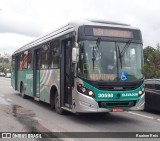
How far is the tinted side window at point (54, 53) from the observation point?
43.7ft

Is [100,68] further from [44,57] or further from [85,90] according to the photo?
[44,57]

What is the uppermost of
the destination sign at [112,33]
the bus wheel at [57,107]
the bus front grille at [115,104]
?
the destination sign at [112,33]

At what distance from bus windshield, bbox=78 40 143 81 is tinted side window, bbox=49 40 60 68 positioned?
2.39m

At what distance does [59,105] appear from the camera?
13.0m

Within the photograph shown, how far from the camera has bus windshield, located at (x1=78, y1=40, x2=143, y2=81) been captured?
11.0 m

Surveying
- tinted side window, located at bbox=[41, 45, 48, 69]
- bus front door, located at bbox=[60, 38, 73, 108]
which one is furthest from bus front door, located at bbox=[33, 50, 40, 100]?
bus front door, located at bbox=[60, 38, 73, 108]

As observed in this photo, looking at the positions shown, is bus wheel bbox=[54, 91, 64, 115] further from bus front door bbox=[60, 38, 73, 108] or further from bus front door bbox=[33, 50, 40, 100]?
bus front door bbox=[33, 50, 40, 100]

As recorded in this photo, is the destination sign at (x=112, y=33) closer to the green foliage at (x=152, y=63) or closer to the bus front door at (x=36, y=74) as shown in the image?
the bus front door at (x=36, y=74)

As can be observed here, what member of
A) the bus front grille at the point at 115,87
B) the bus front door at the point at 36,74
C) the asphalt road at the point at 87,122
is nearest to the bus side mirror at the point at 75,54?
the bus front grille at the point at 115,87

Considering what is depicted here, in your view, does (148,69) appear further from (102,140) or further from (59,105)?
(102,140)

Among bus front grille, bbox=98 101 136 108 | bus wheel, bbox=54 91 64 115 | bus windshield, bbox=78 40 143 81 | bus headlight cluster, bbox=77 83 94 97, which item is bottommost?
bus wheel, bbox=54 91 64 115

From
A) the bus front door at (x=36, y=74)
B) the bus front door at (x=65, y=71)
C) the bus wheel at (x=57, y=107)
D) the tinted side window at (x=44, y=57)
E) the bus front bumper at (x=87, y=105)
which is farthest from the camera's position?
the bus front door at (x=36, y=74)

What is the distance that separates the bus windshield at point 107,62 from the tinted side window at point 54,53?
7.84 feet

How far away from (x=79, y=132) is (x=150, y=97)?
17.8ft
